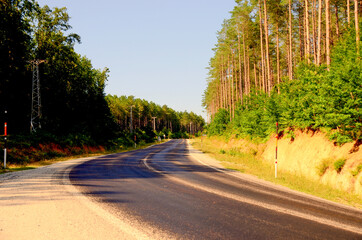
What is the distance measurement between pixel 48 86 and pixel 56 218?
98.7 ft

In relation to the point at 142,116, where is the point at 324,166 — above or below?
below

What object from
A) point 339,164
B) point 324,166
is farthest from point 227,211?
point 324,166

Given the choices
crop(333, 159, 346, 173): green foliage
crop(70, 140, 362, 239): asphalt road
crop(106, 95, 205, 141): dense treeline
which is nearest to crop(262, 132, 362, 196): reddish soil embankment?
crop(333, 159, 346, 173): green foliage

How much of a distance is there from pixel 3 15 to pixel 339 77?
27943 millimetres

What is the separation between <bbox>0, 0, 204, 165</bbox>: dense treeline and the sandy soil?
13.0m

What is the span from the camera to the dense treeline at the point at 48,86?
22.9 meters

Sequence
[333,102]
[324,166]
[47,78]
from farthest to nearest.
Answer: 1. [47,78]
2. [324,166]
3. [333,102]

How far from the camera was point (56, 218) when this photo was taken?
4.79 m

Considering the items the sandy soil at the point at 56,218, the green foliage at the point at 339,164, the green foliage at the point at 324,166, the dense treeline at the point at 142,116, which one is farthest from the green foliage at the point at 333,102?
the dense treeline at the point at 142,116

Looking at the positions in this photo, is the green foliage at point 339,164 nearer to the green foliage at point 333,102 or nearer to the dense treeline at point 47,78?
the green foliage at point 333,102

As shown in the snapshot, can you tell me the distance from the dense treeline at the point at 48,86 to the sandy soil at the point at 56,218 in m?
13.0

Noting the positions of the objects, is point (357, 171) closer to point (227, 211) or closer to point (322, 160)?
point (322, 160)

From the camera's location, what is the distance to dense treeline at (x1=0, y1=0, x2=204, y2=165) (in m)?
22.9

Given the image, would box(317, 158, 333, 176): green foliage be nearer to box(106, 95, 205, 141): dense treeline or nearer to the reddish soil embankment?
the reddish soil embankment
